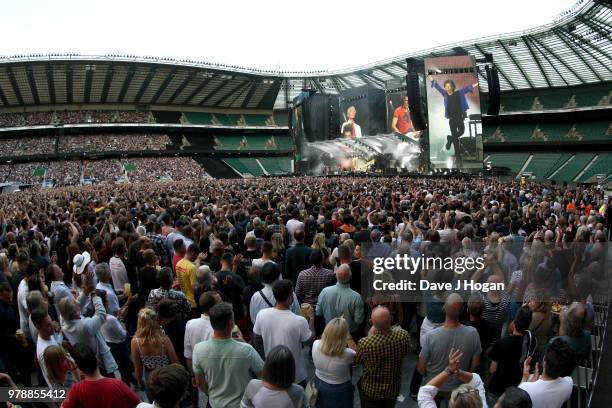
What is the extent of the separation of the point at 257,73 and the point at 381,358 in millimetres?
61523

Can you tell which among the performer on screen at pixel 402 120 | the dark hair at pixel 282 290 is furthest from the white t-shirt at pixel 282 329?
the performer on screen at pixel 402 120

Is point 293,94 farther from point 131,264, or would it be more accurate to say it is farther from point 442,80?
point 131,264

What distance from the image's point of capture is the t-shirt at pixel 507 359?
4617 mm

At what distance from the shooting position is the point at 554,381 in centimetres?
365

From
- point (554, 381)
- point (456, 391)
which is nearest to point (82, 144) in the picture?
point (554, 381)

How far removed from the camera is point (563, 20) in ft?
124

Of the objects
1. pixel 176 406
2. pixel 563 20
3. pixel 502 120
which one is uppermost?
pixel 563 20

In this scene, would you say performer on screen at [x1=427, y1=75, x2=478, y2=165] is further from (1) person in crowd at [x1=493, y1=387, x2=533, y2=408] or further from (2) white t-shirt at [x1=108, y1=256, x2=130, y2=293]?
(1) person in crowd at [x1=493, y1=387, x2=533, y2=408]

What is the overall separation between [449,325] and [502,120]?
60299 millimetres

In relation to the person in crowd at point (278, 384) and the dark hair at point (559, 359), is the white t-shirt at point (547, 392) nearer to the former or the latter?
the dark hair at point (559, 359)

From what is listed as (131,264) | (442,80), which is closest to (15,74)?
(442,80)

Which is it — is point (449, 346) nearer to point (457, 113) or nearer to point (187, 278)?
point (187, 278)

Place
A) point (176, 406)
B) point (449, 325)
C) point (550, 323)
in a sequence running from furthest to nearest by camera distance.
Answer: point (550, 323), point (449, 325), point (176, 406)

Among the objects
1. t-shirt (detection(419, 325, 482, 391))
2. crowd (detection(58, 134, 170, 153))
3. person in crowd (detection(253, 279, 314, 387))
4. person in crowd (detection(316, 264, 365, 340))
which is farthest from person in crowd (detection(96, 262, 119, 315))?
crowd (detection(58, 134, 170, 153))
